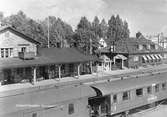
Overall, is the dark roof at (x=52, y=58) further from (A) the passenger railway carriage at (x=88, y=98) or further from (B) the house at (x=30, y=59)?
(A) the passenger railway carriage at (x=88, y=98)

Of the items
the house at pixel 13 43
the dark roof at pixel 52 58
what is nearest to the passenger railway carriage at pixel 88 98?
the dark roof at pixel 52 58

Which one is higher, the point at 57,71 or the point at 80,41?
the point at 80,41

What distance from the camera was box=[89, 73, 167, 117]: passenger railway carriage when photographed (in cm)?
1162

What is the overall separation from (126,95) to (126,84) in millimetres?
661

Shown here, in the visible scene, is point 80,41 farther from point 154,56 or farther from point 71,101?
point 71,101

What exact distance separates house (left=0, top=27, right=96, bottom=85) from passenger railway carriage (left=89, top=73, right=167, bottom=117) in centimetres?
1137

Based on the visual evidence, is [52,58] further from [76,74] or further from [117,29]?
[117,29]

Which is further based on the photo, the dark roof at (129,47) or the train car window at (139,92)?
the dark roof at (129,47)

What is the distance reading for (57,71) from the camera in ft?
86.5

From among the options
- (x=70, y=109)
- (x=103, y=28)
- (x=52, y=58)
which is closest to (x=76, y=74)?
(x=52, y=58)

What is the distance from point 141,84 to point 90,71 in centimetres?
1563

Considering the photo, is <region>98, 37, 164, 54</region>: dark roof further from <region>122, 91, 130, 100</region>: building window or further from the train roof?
<region>122, 91, 130, 100</region>: building window

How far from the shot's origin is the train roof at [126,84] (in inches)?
456

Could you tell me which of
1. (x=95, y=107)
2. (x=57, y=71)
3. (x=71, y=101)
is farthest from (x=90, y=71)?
(x=71, y=101)
